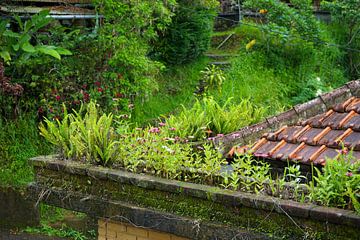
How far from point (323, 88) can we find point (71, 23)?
6.43 m

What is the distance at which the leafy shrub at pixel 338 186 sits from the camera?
3783 millimetres

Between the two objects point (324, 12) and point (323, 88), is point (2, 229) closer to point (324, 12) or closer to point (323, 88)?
point (323, 88)

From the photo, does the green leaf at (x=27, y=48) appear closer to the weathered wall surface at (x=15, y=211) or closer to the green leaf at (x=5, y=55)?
the green leaf at (x=5, y=55)

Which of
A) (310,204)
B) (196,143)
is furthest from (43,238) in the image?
(310,204)

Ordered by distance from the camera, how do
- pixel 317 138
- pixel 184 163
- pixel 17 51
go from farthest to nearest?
1. pixel 17 51
2. pixel 317 138
3. pixel 184 163

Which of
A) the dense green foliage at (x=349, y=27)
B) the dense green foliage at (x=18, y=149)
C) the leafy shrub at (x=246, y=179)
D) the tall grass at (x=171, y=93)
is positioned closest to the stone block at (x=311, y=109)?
the leafy shrub at (x=246, y=179)

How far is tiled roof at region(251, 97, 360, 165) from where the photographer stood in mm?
4926

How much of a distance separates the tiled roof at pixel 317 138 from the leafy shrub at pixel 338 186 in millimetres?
814

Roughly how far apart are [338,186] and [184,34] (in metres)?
11.3

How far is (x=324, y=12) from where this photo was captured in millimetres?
20109

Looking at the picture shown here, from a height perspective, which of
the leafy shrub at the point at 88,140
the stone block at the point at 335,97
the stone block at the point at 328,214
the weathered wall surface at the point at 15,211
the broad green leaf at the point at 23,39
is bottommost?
the weathered wall surface at the point at 15,211

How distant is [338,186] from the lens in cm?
385

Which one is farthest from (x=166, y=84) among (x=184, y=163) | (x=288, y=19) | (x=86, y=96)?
(x=184, y=163)

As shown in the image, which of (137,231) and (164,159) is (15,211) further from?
(164,159)
